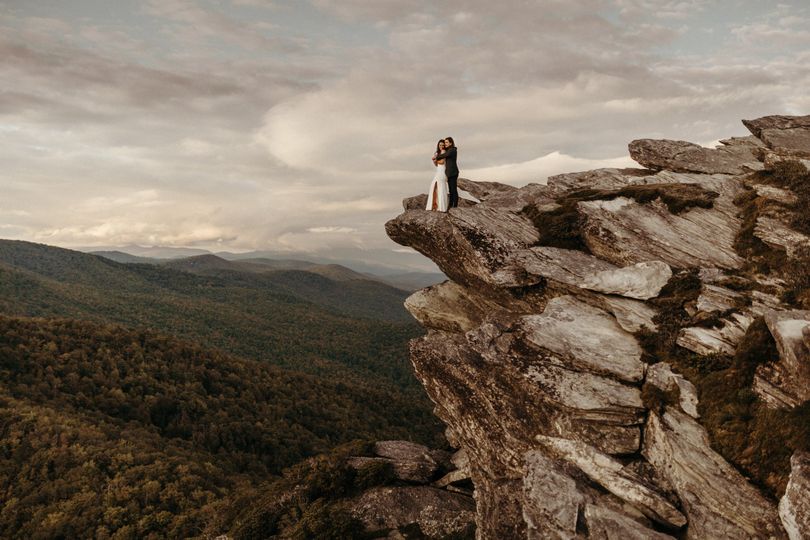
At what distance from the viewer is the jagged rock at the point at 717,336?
1507cm

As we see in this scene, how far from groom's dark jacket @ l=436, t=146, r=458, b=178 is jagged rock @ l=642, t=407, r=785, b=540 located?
58.2ft

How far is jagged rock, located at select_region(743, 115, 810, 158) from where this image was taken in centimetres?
2843

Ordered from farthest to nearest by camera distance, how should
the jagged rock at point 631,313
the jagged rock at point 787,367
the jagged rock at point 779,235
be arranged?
the jagged rock at point 779,235, the jagged rock at point 631,313, the jagged rock at point 787,367

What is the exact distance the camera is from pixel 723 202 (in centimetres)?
2417

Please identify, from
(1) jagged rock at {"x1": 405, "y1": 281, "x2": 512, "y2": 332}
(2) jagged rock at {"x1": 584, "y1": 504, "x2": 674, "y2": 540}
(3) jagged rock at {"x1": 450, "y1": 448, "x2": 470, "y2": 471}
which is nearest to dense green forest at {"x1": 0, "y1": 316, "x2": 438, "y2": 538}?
(3) jagged rock at {"x1": 450, "y1": 448, "x2": 470, "y2": 471}

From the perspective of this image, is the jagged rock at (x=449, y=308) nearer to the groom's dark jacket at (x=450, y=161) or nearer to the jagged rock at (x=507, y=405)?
the jagged rock at (x=507, y=405)

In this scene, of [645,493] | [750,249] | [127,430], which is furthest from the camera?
[127,430]

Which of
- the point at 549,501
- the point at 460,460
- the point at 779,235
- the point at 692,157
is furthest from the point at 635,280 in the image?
the point at 692,157

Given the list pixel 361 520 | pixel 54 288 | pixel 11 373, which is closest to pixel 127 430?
pixel 11 373

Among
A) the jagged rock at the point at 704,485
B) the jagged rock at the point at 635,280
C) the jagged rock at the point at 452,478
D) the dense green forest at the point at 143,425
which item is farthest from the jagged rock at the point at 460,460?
the dense green forest at the point at 143,425

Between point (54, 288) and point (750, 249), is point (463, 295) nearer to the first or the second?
point (750, 249)

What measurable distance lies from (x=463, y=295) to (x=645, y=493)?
1708cm

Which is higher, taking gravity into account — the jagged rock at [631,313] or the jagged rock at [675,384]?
the jagged rock at [631,313]

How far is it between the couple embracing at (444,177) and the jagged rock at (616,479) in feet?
51.1
